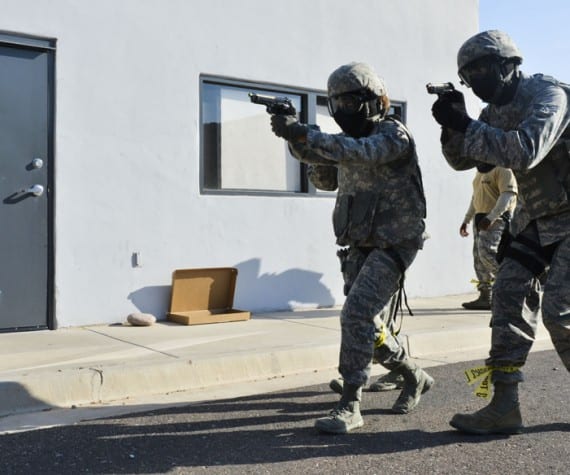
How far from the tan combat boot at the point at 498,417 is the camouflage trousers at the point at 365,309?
22.2 inches

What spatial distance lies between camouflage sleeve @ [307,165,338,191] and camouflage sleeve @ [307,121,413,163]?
58 centimetres

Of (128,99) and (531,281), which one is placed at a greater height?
(128,99)

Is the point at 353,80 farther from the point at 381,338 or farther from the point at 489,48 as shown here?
the point at 381,338

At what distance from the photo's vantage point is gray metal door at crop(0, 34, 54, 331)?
6090mm

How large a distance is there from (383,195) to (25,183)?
3430 millimetres

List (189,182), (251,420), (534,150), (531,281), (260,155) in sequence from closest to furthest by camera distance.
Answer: (534,150), (531,281), (251,420), (189,182), (260,155)

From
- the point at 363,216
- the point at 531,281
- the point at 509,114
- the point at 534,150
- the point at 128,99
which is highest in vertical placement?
the point at 128,99

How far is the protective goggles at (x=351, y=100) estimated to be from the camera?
4039mm

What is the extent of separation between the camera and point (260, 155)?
7.82 meters

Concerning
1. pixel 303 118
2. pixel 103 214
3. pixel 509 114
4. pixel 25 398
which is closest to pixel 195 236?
pixel 103 214

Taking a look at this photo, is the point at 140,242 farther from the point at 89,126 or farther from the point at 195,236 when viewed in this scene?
the point at 89,126

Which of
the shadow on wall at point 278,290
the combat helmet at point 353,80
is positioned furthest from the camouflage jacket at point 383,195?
the shadow on wall at point 278,290

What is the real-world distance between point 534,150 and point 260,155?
4626mm

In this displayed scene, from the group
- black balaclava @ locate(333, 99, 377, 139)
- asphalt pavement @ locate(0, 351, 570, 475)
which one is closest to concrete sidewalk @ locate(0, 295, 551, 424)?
asphalt pavement @ locate(0, 351, 570, 475)
